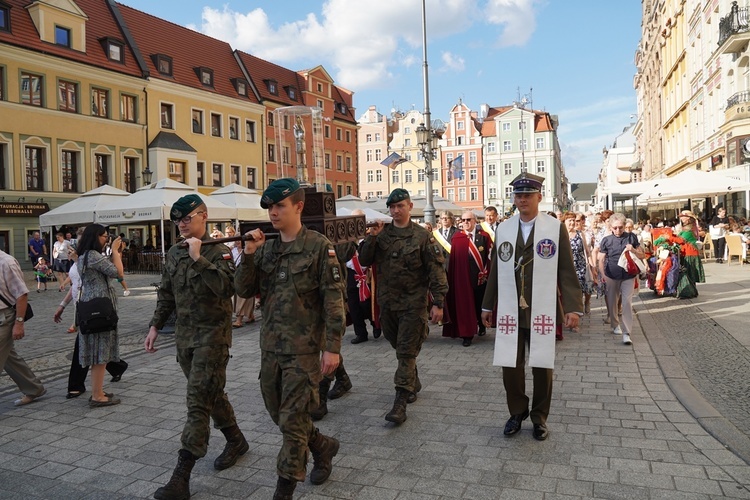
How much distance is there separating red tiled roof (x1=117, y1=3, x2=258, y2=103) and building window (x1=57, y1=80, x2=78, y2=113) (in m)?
5.41

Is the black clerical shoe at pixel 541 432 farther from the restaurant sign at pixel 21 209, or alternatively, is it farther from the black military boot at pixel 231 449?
the restaurant sign at pixel 21 209

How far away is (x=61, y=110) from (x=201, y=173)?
9.97 meters

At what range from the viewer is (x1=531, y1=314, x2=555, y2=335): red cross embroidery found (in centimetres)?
468

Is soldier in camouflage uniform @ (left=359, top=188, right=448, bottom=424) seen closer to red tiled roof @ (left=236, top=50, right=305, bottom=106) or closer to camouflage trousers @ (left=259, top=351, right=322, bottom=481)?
camouflage trousers @ (left=259, top=351, right=322, bottom=481)

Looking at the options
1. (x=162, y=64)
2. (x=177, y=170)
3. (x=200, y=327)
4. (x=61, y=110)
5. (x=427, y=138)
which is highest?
(x=162, y=64)

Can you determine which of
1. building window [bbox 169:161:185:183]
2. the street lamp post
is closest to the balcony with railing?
the street lamp post

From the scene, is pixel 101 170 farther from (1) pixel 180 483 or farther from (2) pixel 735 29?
(1) pixel 180 483

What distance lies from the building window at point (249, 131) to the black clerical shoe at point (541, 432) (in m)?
39.3

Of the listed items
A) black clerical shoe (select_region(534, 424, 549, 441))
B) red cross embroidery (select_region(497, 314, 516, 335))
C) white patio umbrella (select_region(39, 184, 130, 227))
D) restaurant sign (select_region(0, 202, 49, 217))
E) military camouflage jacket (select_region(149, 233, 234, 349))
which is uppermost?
restaurant sign (select_region(0, 202, 49, 217))


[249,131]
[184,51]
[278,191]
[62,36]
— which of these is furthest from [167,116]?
[278,191]

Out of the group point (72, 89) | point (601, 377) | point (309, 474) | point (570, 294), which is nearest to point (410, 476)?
point (309, 474)

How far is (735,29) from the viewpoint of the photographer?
72.2 ft

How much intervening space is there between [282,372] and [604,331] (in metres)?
6.93

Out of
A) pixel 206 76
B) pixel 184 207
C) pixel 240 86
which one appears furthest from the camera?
pixel 240 86
